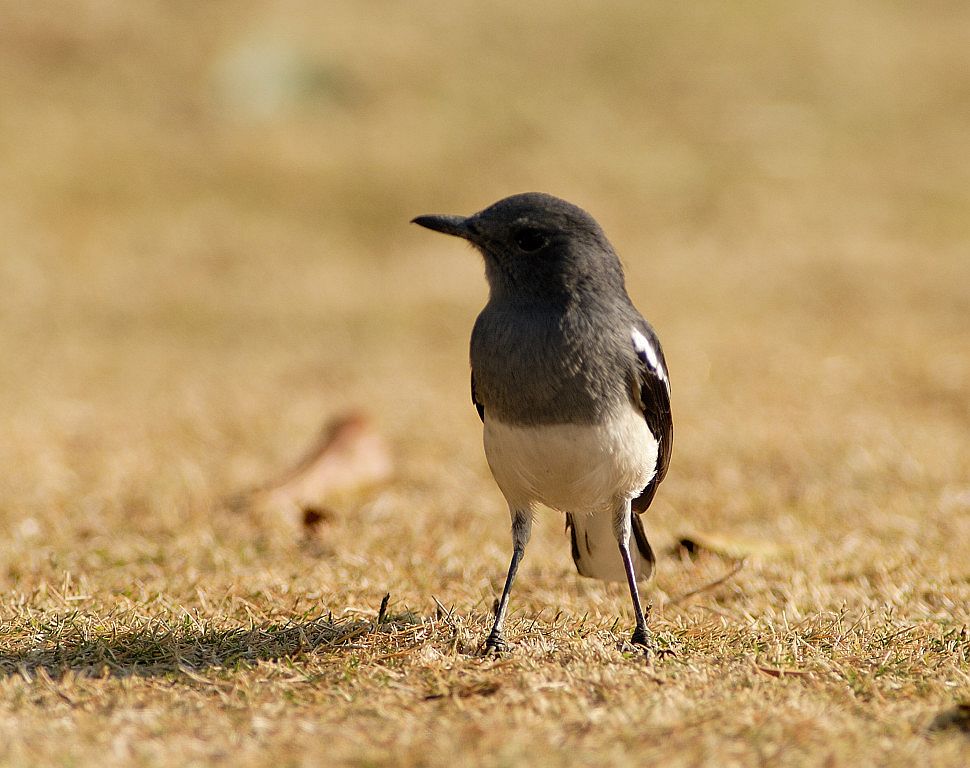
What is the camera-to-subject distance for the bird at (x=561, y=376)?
12.4 feet

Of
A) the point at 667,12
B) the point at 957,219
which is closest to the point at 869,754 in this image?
the point at 957,219

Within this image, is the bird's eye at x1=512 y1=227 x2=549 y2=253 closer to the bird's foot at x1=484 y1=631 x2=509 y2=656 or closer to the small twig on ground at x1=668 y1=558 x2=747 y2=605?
the bird's foot at x1=484 y1=631 x2=509 y2=656

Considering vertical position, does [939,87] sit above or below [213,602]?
above

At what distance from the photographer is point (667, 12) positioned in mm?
17609

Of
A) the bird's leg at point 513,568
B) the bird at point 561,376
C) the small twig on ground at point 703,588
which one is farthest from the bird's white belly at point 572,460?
the small twig on ground at point 703,588

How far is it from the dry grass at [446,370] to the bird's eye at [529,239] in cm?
131

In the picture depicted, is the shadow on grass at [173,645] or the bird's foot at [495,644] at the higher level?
the bird's foot at [495,644]

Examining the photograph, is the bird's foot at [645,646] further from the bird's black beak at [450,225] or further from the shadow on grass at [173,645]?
the bird's black beak at [450,225]

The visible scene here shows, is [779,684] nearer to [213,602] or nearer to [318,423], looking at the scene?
[213,602]

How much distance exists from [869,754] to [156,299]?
30.2ft

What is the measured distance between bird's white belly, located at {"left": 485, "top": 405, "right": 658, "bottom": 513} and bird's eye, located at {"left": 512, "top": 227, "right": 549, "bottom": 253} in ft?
2.06

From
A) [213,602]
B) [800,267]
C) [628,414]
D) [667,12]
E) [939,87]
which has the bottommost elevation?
[213,602]

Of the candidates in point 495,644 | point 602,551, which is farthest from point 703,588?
point 495,644

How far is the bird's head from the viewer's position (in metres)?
4.01
